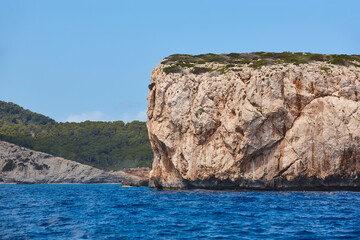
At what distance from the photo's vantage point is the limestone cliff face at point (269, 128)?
5147 centimetres

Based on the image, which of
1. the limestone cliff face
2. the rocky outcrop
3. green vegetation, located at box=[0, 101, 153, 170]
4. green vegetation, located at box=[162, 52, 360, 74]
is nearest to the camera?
the limestone cliff face

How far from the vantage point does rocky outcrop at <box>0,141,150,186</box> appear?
429 feet

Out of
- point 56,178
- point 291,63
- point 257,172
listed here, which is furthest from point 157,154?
point 56,178

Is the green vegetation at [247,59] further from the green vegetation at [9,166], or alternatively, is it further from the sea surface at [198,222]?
the green vegetation at [9,166]

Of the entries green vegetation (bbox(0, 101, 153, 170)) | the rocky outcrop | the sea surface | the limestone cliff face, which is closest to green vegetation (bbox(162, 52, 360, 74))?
the limestone cliff face

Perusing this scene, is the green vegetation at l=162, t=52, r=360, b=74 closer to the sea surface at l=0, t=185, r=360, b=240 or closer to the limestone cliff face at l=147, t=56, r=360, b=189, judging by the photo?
the limestone cliff face at l=147, t=56, r=360, b=189

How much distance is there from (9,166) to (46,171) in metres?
11.5

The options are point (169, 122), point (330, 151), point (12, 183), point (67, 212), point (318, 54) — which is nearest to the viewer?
point (67, 212)

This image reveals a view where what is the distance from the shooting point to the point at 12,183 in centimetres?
13250

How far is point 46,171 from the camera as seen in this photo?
447 ft

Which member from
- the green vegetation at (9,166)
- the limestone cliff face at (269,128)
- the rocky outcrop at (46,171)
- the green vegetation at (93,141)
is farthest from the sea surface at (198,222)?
the green vegetation at (93,141)

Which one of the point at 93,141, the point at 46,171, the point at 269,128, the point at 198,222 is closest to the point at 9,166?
the point at 46,171

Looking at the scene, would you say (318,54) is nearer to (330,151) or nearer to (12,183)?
(330,151)

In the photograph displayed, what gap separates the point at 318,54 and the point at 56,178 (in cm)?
9838
